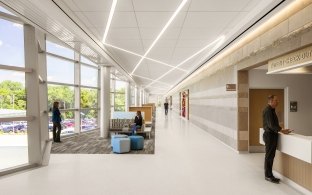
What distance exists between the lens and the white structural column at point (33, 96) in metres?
5.71

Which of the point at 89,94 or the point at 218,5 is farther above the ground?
the point at 218,5

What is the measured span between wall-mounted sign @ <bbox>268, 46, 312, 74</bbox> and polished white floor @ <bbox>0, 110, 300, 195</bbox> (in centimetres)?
225

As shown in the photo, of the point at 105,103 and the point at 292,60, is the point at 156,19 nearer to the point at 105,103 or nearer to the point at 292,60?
the point at 292,60

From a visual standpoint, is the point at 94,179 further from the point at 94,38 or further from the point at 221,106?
the point at 221,106

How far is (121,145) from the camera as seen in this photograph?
23.7 ft

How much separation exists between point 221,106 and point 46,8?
22.1 ft

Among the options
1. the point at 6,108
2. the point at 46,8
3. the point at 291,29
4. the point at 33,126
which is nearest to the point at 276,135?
the point at 291,29

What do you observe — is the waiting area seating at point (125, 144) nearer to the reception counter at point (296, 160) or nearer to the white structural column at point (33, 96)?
the white structural column at point (33, 96)

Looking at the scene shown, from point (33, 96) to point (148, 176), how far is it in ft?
10.8

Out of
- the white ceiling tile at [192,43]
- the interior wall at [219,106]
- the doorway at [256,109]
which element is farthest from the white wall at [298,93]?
the white ceiling tile at [192,43]

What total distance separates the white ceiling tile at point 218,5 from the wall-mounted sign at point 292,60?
1339 millimetres

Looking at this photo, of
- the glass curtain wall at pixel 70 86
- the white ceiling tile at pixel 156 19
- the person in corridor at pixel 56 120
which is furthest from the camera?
the glass curtain wall at pixel 70 86

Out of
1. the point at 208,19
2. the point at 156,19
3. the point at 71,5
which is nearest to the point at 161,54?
the point at 156,19

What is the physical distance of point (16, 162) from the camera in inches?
235
